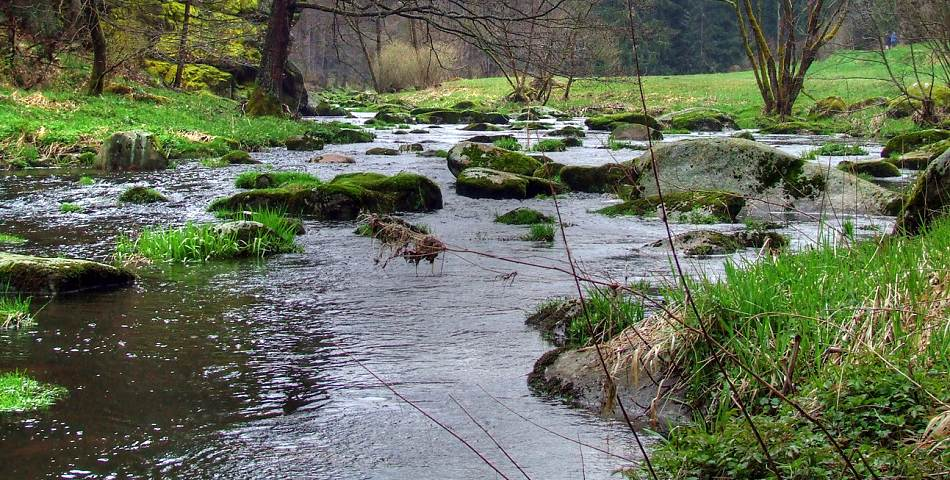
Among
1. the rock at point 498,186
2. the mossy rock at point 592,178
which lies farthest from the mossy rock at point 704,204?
the mossy rock at point 592,178

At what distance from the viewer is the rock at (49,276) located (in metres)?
7.33

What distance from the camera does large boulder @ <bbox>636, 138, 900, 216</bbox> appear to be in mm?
12633

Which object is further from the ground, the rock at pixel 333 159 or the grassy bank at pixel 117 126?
the grassy bank at pixel 117 126

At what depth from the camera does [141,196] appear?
1299 centimetres

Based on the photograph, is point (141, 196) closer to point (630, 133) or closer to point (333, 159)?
point (333, 159)

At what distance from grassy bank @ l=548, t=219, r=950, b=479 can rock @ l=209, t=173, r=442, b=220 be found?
6.64 metres

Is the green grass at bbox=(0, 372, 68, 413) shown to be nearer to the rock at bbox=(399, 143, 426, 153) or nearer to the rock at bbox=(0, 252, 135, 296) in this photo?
the rock at bbox=(0, 252, 135, 296)

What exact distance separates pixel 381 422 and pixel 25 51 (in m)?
24.8

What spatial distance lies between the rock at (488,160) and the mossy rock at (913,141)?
7517 mm

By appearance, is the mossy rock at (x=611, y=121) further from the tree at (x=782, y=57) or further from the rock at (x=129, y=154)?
the rock at (x=129, y=154)

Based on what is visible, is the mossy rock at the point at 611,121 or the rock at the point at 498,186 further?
the mossy rock at the point at 611,121

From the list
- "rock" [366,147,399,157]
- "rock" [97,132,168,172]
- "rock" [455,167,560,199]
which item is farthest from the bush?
"rock" [455,167,560,199]

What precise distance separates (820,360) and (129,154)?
15186 millimetres

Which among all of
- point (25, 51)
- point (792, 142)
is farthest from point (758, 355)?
point (25, 51)
